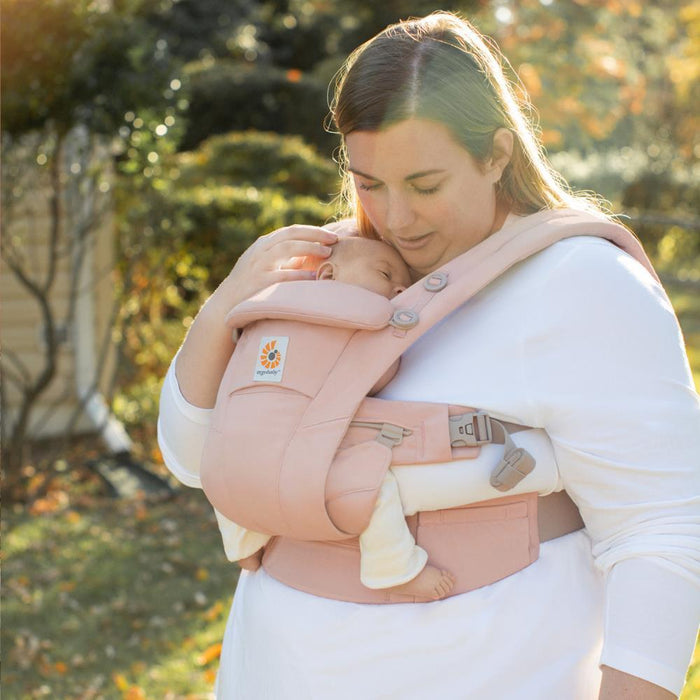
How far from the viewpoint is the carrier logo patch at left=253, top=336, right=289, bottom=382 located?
1.57m

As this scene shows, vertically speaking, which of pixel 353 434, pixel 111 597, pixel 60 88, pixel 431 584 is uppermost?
pixel 353 434

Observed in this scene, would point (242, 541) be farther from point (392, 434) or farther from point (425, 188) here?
point (425, 188)

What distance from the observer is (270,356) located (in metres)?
1.60

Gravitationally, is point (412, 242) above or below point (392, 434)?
above

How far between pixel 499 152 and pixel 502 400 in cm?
46

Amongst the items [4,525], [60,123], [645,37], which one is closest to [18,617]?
[4,525]

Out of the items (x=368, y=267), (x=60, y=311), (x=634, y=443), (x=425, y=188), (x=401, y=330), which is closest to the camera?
(x=634, y=443)

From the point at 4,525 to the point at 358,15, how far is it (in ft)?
47.9

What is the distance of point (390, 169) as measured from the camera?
1622 mm

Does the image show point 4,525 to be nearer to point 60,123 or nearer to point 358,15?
point 60,123

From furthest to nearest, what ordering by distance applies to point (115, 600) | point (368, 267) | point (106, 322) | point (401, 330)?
point (106, 322) < point (115, 600) < point (368, 267) < point (401, 330)

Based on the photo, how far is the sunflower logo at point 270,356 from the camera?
1.58 meters

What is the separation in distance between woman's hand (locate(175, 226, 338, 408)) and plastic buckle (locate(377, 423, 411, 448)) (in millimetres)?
387

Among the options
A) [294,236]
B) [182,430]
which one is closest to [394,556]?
[182,430]
